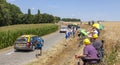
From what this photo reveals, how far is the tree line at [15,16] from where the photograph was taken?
98619 mm

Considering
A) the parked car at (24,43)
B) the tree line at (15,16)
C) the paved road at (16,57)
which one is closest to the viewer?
the paved road at (16,57)

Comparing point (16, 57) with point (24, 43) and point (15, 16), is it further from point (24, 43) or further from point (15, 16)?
point (15, 16)

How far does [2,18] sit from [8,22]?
24.1 feet

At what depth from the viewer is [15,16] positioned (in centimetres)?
11638

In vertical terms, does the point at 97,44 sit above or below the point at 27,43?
above

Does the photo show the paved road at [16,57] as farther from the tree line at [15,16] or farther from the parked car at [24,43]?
the tree line at [15,16]

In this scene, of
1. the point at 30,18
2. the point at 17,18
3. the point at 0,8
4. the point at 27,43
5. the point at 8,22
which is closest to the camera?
the point at 27,43

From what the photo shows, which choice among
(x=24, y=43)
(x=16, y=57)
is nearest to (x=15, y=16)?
(x=24, y=43)

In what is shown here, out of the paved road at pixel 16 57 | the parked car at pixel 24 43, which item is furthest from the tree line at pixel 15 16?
the paved road at pixel 16 57

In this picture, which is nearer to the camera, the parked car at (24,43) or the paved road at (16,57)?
the paved road at (16,57)

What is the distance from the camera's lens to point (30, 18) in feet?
421

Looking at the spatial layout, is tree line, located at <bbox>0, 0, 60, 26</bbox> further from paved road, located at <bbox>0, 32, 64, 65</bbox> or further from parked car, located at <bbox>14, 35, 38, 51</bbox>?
paved road, located at <bbox>0, 32, 64, 65</bbox>

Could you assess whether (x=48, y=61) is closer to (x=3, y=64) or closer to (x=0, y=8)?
(x=3, y=64)

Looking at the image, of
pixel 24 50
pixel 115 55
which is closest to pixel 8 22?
pixel 24 50
